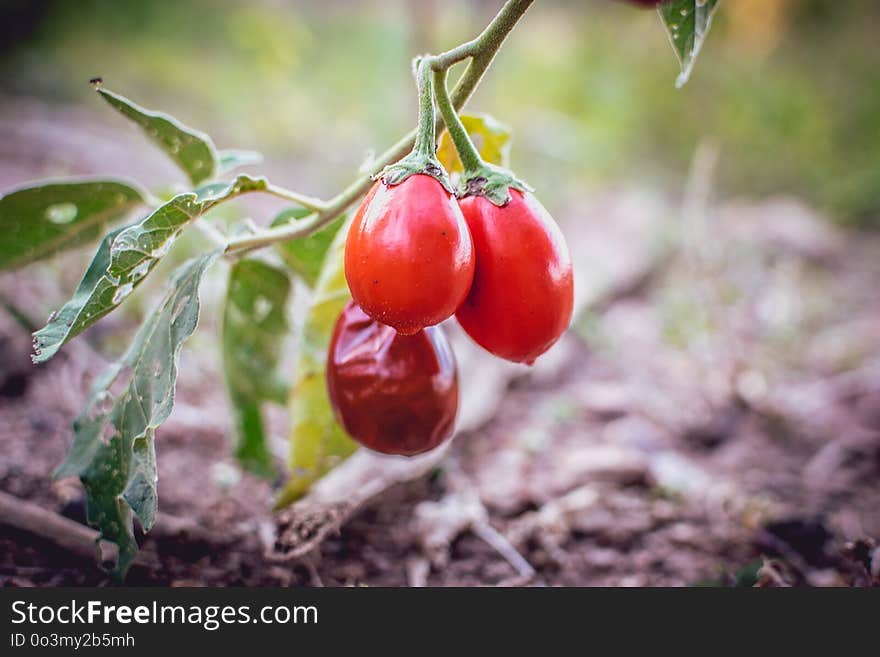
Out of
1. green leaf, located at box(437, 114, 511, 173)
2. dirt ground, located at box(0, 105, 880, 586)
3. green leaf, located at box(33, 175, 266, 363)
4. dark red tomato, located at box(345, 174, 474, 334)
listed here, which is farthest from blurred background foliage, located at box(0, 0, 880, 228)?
dark red tomato, located at box(345, 174, 474, 334)

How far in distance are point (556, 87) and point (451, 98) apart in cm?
472

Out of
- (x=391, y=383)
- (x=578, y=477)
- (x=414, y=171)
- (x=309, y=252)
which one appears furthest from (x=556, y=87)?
(x=414, y=171)

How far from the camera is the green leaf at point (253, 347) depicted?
109cm

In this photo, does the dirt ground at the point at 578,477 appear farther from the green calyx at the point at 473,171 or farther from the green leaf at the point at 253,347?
the green calyx at the point at 473,171

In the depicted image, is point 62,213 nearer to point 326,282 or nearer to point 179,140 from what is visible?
point 179,140

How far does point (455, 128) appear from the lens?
0.74m

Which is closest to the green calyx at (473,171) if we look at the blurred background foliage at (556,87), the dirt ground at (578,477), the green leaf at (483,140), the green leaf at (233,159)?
the green leaf at (483,140)

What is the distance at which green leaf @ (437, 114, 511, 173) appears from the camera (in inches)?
36.4

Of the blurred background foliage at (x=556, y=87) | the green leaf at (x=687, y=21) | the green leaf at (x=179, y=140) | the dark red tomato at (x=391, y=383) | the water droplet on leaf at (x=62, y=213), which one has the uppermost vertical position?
the green leaf at (x=687, y=21)

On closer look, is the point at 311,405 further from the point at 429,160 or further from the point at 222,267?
the point at 222,267

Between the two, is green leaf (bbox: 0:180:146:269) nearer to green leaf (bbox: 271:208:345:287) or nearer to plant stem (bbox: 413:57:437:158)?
green leaf (bbox: 271:208:345:287)

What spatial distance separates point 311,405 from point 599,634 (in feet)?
1.67

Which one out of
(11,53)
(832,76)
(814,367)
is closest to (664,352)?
(814,367)

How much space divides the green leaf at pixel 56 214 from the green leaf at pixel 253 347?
0.61ft
